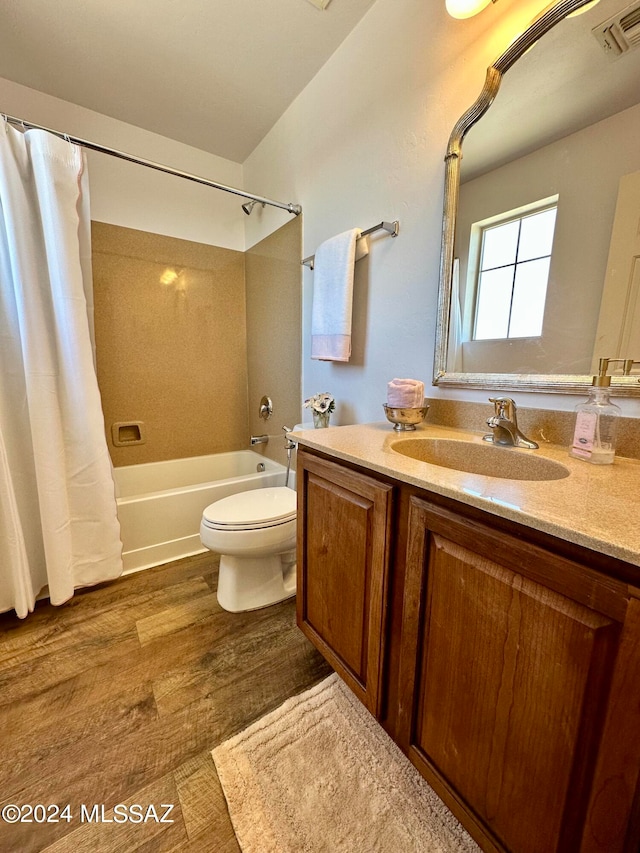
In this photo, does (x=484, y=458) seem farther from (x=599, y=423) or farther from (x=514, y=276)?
(x=514, y=276)

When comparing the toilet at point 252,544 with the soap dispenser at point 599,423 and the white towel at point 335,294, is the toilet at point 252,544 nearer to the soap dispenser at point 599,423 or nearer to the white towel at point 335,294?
the white towel at point 335,294

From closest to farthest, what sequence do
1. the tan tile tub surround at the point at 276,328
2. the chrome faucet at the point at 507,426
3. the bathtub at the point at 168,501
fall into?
the chrome faucet at the point at 507,426
the bathtub at the point at 168,501
the tan tile tub surround at the point at 276,328

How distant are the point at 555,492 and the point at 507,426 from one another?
0.36 metres

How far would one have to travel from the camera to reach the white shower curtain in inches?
51.3

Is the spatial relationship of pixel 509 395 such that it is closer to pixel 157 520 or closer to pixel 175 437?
pixel 157 520

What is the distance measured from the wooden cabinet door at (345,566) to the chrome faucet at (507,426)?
410 mm

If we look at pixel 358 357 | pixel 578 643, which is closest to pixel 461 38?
pixel 358 357

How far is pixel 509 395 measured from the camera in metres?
1.01

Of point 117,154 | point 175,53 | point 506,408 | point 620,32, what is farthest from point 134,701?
point 175,53

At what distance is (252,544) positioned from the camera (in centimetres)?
139

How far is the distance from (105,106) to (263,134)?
85cm

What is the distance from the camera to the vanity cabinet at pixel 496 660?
0.45m

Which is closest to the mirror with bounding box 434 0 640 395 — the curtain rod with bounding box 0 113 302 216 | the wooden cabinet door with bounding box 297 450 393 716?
the wooden cabinet door with bounding box 297 450 393 716

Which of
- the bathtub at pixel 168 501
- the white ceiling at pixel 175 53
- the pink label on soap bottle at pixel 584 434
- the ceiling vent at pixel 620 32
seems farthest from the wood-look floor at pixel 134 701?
the white ceiling at pixel 175 53
